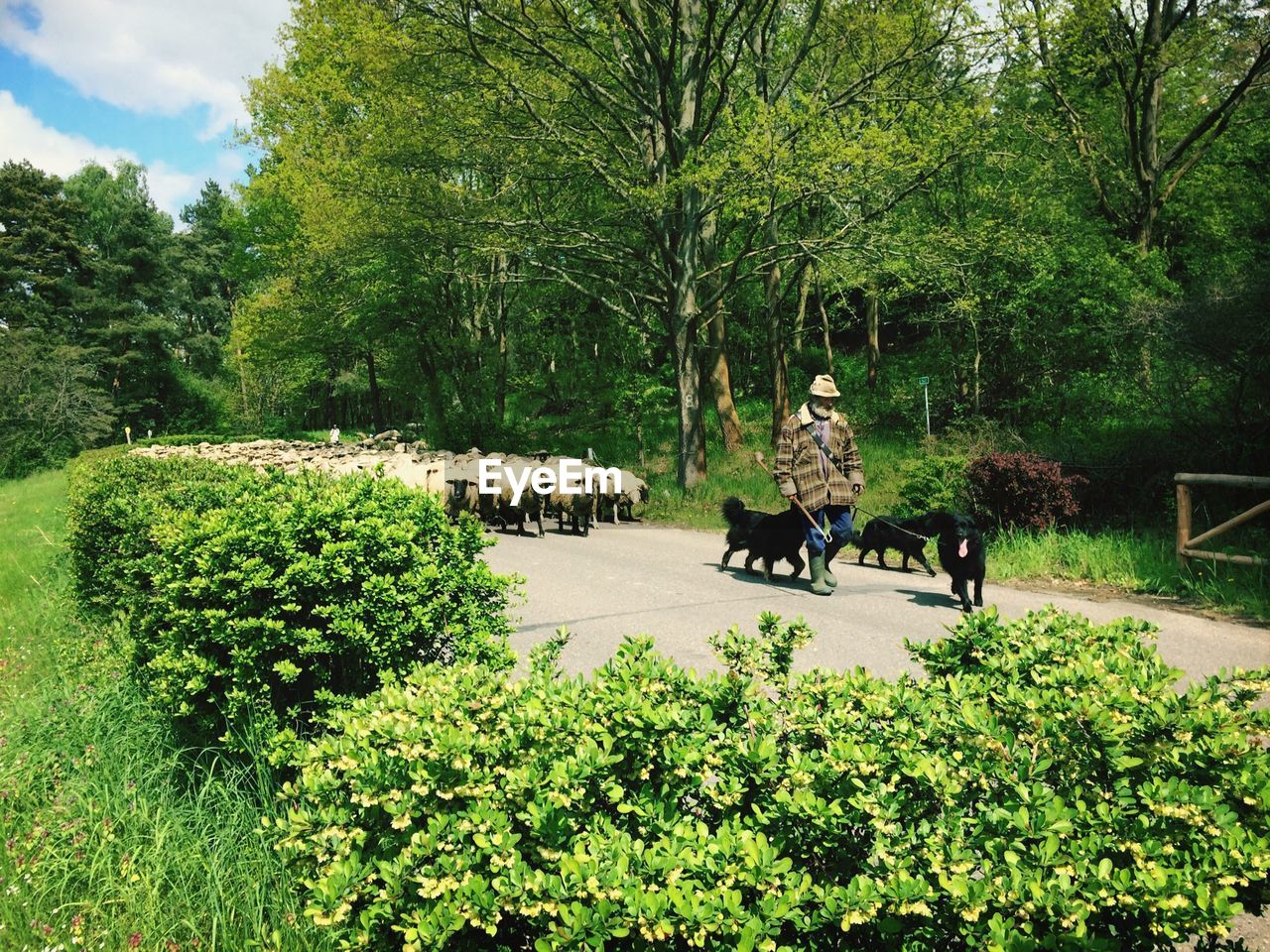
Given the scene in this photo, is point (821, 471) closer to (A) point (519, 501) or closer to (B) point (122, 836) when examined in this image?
(A) point (519, 501)

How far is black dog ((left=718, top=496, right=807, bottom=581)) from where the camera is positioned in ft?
32.1

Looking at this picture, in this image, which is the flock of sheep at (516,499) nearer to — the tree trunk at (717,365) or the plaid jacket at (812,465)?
the plaid jacket at (812,465)

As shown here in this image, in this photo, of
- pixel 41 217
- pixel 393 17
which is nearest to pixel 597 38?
pixel 393 17

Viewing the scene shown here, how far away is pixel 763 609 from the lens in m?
8.27

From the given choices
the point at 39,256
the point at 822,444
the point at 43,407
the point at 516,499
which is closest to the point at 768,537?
the point at 822,444

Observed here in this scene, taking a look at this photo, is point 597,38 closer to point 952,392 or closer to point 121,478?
point 952,392

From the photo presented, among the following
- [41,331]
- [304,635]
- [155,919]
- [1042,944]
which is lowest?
[155,919]

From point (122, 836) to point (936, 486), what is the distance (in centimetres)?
1134

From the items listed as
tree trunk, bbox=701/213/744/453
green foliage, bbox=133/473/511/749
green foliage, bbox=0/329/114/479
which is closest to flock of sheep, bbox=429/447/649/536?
tree trunk, bbox=701/213/744/453

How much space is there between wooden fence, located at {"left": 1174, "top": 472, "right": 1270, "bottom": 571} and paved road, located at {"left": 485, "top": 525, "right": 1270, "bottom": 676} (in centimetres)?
108

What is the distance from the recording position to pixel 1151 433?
477 inches

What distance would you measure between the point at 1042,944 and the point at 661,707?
1.27m

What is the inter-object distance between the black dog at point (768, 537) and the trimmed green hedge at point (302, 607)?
18.2 ft

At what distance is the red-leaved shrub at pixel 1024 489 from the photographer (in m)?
11.2
